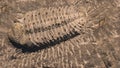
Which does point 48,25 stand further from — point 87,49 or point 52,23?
point 87,49

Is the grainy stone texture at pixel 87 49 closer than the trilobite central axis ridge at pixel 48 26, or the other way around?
the grainy stone texture at pixel 87 49

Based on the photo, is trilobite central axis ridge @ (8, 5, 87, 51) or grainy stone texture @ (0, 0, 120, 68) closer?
grainy stone texture @ (0, 0, 120, 68)

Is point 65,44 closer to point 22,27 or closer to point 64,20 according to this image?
point 64,20

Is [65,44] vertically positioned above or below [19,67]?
above

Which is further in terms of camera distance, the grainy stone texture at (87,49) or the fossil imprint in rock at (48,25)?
the fossil imprint in rock at (48,25)

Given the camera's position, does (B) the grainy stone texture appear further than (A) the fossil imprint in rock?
No

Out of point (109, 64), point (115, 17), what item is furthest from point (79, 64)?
point (115, 17)
